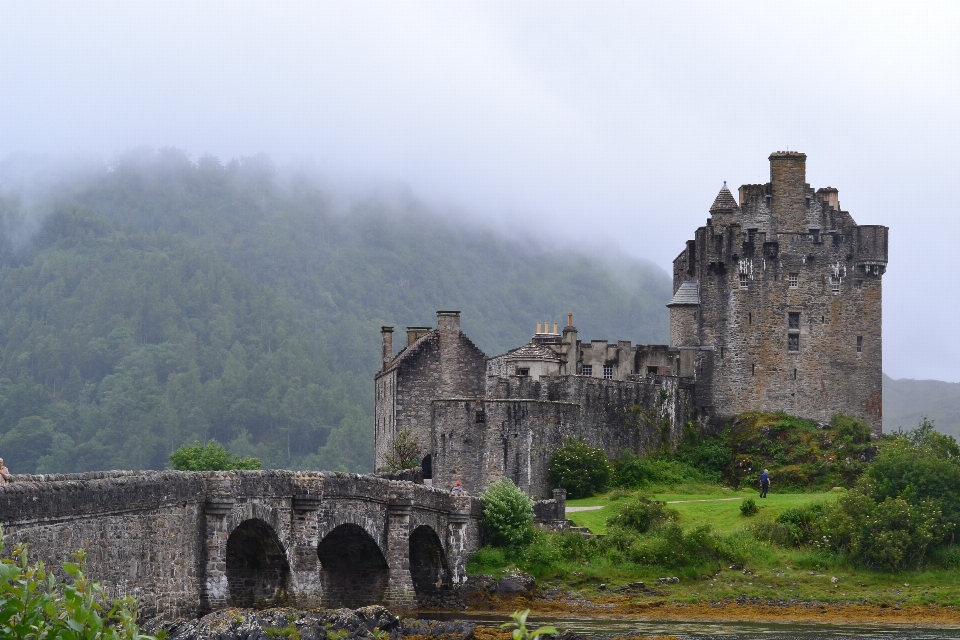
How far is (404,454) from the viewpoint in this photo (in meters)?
63.3

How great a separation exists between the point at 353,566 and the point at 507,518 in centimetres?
714

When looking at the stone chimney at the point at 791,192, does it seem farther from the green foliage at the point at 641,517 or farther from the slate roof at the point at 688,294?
the green foliage at the point at 641,517

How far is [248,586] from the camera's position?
41125 mm

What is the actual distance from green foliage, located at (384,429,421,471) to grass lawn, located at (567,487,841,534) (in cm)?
725

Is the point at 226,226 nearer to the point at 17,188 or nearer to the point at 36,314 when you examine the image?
the point at 17,188

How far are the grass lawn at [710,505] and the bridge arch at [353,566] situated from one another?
407 inches

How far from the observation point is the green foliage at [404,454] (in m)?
62.8

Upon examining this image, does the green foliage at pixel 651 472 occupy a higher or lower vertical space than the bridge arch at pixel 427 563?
higher

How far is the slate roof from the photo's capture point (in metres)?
72.3

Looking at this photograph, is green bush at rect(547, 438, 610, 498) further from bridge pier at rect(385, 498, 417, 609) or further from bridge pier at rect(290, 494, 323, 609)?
bridge pier at rect(290, 494, 323, 609)

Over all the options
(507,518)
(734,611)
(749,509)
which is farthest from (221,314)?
(734,611)

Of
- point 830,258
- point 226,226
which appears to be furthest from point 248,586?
point 226,226

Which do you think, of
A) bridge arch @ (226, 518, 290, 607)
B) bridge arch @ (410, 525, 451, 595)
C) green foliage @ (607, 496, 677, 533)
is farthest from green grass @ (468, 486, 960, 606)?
bridge arch @ (226, 518, 290, 607)

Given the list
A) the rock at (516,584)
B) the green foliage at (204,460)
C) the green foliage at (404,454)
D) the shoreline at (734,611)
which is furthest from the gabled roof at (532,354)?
the shoreline at (734,611)
